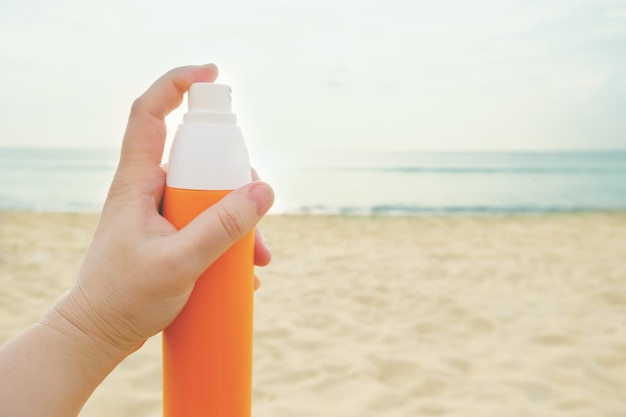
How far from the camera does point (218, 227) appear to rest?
1269mm

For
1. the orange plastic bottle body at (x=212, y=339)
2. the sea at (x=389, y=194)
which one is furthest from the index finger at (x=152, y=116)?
the sea at (x=389, y=194)

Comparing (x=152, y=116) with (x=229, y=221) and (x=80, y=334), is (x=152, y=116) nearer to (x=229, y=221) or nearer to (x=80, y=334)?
(x=229, y=221)

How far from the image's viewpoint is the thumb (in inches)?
49.6

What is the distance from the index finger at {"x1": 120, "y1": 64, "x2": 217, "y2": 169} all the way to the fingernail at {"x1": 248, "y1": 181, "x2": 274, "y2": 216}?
0.98ft

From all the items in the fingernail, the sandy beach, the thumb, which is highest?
the fingernail

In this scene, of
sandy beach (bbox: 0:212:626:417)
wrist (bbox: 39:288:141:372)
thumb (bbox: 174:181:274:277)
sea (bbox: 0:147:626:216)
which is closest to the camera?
thumb (bbox: 174:181:274:277)

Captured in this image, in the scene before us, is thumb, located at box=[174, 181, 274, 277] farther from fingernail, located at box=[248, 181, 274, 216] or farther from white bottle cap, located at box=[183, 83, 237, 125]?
white bottle cap, located at box=[183, 83, 237, 125]

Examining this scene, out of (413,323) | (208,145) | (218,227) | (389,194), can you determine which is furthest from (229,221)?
(389,194)

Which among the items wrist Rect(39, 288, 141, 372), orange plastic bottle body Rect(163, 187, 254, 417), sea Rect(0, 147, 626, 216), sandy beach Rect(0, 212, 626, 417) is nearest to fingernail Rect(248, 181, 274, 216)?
orange plastic bottle body Rect(163, 187, 254, 417)

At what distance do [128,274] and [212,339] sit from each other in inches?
10.8

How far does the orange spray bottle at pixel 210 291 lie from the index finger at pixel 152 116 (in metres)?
0.08

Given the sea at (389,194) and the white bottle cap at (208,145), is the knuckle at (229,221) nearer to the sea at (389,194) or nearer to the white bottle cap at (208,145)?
the white bottle cap at (208,145)

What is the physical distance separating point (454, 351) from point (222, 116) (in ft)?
7.66

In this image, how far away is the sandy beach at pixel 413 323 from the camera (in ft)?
8.50
